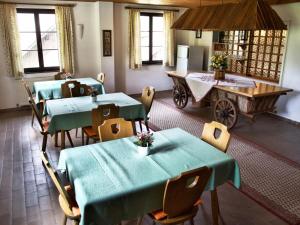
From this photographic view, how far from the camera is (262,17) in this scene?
9.46 feet

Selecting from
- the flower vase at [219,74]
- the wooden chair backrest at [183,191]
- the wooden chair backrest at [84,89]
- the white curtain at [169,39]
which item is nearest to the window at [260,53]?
the flower vase at [219,74]

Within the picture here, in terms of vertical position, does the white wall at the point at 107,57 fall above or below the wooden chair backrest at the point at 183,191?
above

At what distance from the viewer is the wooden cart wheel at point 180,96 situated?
250 inches

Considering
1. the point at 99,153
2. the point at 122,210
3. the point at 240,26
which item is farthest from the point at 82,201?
the point at 240,26

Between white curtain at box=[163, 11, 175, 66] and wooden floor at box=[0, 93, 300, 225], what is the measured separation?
365cm

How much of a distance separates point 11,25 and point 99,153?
4777 millimetres

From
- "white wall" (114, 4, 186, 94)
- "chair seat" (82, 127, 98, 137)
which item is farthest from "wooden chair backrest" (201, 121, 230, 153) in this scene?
"white wall" (114, 4, 186, 94)

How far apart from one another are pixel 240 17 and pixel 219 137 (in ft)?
4.47

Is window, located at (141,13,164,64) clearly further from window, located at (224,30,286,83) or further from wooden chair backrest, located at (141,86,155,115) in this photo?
wooden chair backrest, located at (141,86,155,115)

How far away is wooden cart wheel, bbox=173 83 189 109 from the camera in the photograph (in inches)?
250

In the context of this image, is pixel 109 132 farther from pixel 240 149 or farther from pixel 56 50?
pixel 56 50

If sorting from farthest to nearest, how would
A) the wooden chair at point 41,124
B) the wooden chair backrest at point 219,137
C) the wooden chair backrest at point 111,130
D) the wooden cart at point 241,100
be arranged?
the wooden cart at point 241,100, the wooden chair at point 41,124, the wooden chair backrest at point 111,130, the wooden chair backrest at point 219,137

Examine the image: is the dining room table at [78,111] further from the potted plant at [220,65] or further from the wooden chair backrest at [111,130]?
the potted plant at [220,65]

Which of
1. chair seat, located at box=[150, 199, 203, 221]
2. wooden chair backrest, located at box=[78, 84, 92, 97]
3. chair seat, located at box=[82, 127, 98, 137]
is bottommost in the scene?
chair seat, located at box=[150, 199, 203, 221]
